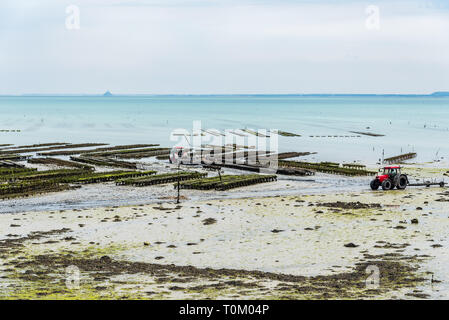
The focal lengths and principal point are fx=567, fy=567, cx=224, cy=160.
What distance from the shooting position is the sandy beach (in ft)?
90.7

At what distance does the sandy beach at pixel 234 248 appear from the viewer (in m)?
27.7

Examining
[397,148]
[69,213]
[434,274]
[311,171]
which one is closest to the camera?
[434,274]

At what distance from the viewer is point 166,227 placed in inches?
1734

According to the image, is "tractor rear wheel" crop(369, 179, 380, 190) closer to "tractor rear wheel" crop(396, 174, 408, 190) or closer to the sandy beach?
"tractor rear wheel" crop(396, 174, 408, 190)

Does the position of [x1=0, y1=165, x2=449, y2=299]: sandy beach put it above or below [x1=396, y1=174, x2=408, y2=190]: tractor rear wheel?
below

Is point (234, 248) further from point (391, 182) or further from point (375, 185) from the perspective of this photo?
point (391, 182)

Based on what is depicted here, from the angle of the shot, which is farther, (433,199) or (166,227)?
(433,199)

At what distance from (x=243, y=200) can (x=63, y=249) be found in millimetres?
24063

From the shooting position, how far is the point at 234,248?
123 ft

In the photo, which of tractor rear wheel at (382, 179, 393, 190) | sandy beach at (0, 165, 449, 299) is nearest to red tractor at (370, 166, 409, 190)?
tractor rear wheel at (382, 179, 393, 190)

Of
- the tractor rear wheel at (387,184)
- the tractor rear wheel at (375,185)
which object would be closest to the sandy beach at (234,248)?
the tractor rear wheel at (387,184)

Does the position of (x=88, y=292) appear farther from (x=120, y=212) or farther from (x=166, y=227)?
(x=120, y=212)

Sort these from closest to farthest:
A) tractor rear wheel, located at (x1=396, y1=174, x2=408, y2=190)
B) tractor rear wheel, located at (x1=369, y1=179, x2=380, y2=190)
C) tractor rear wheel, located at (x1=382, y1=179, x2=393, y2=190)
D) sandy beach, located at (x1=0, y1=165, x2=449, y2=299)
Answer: sandy beach, located at (x1=0, y1=165, x2=449, y2=299), tractor rear wheel, located at (x1=382, y1=179, x2=393, y2=190), tractor rear wheel, located at (x1=396, y1=174, x2=408, y2=190), tractor rear wheel, located at (x1=369, y1=179, x2=380, y2=190)

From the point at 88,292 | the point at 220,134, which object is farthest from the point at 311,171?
the point at 220,134
